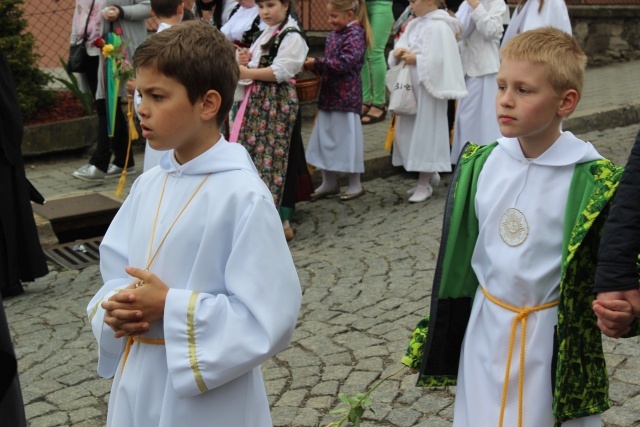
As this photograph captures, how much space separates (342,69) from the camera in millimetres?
7547

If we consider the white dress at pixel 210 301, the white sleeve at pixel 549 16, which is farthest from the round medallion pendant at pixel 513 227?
the white sleeve at pixel 549 16

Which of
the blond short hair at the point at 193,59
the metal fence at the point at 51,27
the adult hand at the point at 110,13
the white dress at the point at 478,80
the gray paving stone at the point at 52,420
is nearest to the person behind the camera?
the blond short hair at the point at 193,59

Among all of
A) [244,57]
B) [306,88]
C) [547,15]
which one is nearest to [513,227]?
[244,57]

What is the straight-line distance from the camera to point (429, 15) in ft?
25.0

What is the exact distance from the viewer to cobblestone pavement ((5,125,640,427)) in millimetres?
4301

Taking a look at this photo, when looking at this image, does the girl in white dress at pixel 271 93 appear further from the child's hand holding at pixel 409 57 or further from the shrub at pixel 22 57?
the shrub at pixel 22 57

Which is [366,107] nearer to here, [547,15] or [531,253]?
[547,15]

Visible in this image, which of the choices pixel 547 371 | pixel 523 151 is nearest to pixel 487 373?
pixel 547 371

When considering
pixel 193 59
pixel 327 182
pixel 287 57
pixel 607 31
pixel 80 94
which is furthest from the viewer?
pixel 607 31

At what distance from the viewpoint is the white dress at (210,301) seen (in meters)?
2.49

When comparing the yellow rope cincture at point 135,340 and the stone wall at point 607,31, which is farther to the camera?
the stone wall at point 607,31

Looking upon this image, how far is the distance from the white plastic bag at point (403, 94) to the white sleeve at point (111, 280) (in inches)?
203

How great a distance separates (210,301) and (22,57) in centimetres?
705

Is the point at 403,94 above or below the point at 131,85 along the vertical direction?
below
